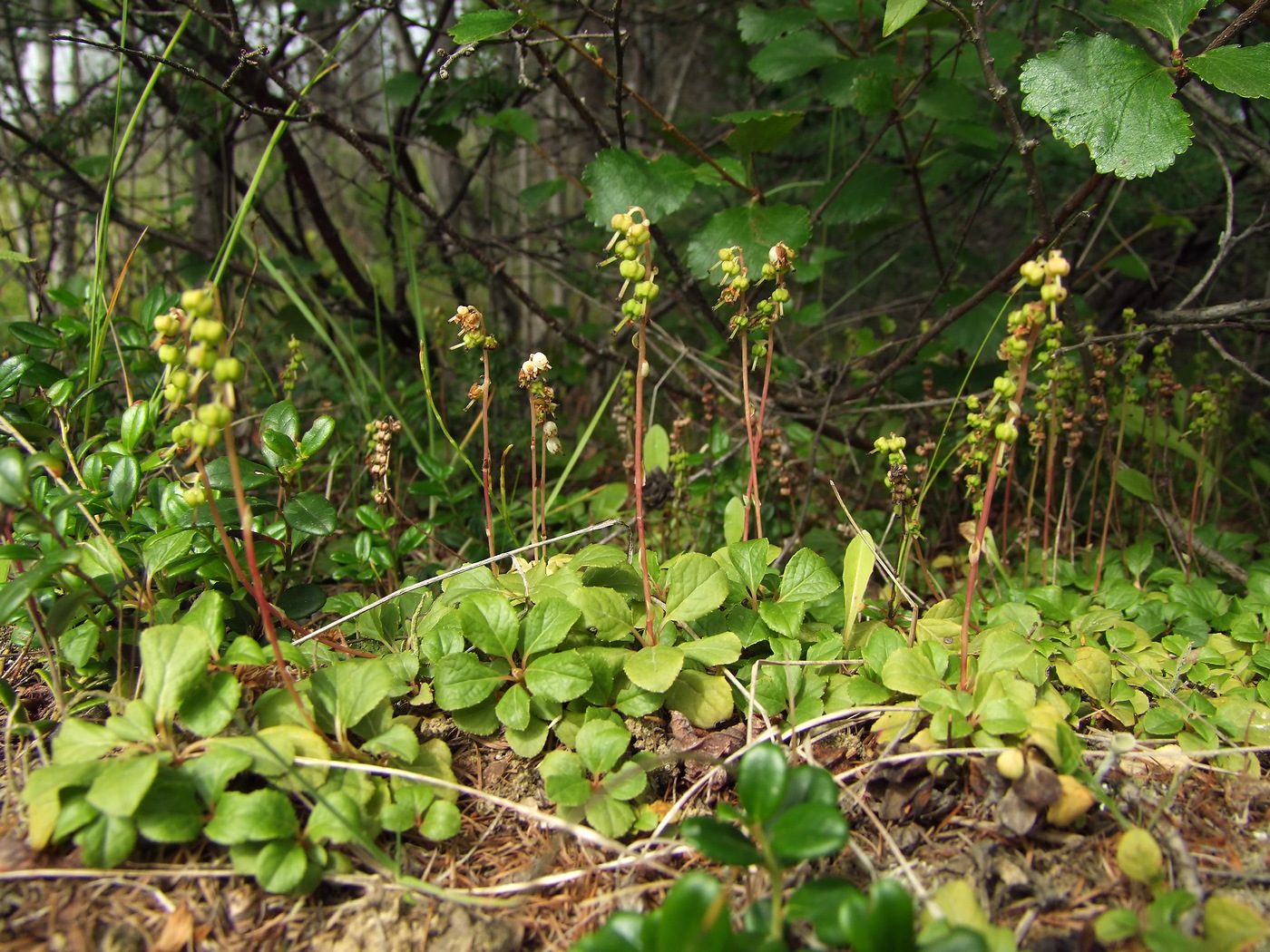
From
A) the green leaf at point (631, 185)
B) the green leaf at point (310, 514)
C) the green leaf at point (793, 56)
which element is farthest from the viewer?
the green leaf at point (793, 56)

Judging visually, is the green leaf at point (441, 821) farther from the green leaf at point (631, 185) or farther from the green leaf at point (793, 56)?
the green leaf at point (793, 56)

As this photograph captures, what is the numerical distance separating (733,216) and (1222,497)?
2105 millimetres

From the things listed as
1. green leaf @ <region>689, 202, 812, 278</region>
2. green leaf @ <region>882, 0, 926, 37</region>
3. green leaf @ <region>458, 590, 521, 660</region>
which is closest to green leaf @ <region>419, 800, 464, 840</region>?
green leaf @ <region>458, 590, 521, 660</region>

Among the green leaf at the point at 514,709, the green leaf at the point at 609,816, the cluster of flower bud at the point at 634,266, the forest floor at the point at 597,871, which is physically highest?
the cluster of flower bud at the point at 634,266

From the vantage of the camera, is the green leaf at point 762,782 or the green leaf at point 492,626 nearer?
the green leaf at point 762,782

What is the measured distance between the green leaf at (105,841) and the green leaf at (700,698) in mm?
850

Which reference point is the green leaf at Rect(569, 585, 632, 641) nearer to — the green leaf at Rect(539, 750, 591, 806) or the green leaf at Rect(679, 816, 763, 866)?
the green leaf at Rect(539, 750, 591, 806)

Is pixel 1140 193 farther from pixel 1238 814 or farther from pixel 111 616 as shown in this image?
pixel 111 616

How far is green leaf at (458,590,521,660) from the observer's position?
4.62 ft

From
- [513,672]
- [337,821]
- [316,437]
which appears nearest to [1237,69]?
[513,672]

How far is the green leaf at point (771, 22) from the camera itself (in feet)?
7.82

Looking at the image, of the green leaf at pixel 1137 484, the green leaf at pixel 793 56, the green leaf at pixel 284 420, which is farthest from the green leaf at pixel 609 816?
the green leaf at pixel 793 56

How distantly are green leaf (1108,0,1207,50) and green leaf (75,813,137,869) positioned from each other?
91.7 inches

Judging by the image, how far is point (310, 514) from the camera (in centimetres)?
167
